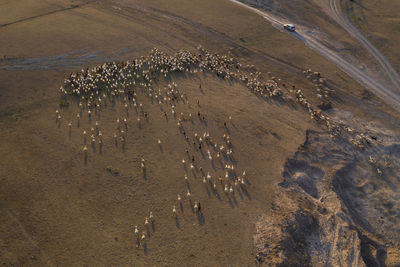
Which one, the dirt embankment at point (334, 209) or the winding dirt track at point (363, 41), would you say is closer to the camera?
the dirt embankment at point (334, 209)

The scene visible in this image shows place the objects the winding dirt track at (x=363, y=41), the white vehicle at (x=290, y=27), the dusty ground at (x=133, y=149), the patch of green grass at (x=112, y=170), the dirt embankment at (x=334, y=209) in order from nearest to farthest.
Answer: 1. the dusty ground at (x=133, y=149)
2. the dirt embankment at (x=334, y=209)
3. the patch of green grass at (x=112, y=170)
4. the winding dirt track at (x=363, y=41)
5. the white vehicle at (x=290, y=27)

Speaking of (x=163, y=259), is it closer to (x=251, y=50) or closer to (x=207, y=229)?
(x=207, y=229)

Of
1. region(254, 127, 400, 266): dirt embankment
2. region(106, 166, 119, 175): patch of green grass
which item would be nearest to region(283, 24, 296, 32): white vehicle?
region(254, 127, 400, 266): dirt embankment

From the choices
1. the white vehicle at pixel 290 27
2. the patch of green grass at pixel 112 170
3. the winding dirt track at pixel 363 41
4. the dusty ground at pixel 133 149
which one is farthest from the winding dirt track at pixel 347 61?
the patch of green grass at pixel 112 170

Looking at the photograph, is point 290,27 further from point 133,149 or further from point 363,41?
point 133,149

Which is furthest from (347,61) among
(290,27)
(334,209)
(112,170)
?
(112,170)

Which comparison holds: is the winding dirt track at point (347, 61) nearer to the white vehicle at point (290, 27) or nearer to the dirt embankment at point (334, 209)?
the white vehicle at point (290, 27)

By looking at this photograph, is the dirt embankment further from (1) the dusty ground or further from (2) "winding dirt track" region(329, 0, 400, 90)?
(2) "winding dirt track" region(329, 0, 400, 90)
